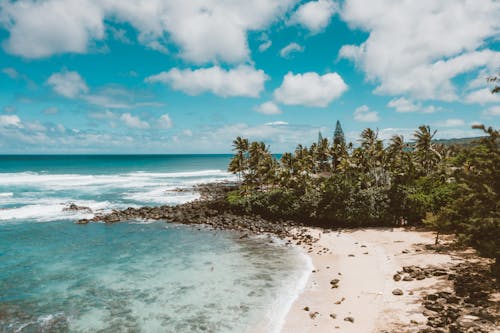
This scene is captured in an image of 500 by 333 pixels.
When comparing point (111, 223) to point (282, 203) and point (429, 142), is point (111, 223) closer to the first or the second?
point (282, 203)

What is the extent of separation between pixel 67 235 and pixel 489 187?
35025 mm

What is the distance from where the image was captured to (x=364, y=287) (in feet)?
59.9

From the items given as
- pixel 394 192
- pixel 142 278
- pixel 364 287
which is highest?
pixel 394 192

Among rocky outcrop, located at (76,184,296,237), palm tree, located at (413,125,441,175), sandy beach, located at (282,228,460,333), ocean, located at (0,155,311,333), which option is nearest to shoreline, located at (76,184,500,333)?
sandy beach, located at (282,228,460,333)

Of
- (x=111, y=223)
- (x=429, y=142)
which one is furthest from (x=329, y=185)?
(x=111, y=223)

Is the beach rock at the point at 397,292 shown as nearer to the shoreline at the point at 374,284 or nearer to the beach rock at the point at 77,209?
the shoreline at the point at 374,284

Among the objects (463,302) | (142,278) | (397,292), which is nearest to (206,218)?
(142,278)

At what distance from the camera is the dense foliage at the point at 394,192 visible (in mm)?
14117

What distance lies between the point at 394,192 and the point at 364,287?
56.7 ft

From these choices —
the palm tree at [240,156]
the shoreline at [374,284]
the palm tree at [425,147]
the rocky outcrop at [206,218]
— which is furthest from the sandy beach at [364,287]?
the palm tree at [240,156]

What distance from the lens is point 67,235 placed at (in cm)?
3334

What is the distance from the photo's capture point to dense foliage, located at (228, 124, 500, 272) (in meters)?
14.1

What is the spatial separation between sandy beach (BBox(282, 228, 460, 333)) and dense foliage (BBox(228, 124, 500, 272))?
3.11 m

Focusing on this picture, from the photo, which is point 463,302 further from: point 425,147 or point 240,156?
point 240,156
